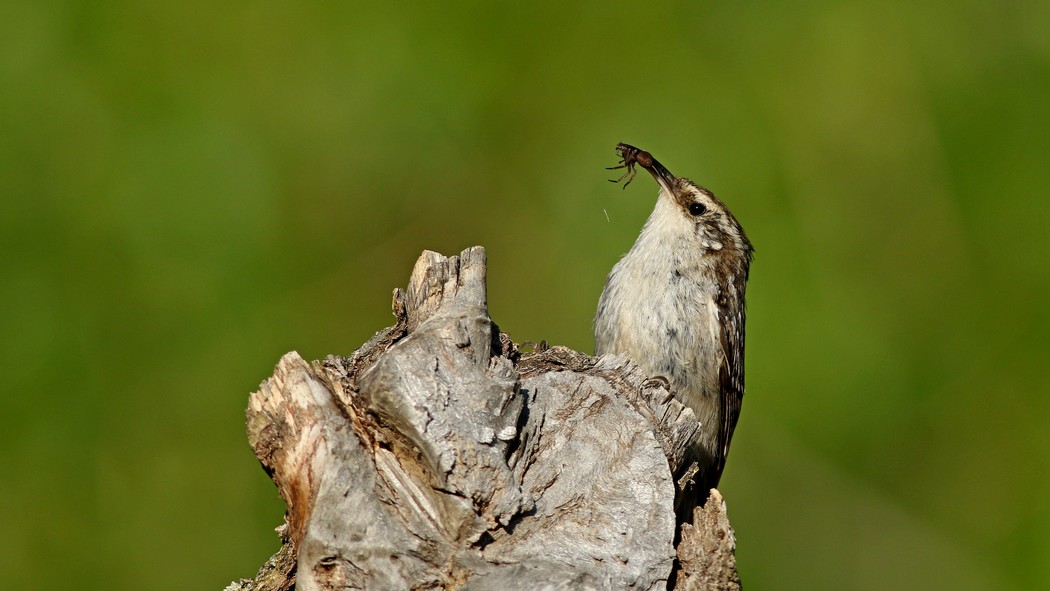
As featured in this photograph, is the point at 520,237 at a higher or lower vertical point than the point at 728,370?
higher

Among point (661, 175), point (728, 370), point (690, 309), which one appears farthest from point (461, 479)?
point (661, 175)

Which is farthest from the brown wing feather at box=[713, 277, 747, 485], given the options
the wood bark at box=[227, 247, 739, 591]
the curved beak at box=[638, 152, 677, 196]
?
the wood bark at box=[227, 247, 739, 591]

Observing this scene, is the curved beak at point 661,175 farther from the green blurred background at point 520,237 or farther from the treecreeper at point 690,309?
the green blurred background at point 520,237

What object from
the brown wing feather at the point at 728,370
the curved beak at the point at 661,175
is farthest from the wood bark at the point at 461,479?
the curved beak at the point at 661,175

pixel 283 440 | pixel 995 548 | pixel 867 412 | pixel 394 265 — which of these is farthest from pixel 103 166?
pixel 995 548

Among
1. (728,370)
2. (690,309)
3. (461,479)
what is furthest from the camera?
(728,370)

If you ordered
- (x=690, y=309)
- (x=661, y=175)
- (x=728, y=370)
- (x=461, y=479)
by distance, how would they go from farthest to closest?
(x=661, y=175) → (x=728, y=370) → (x=690, y=309) → (x=461, y=479)

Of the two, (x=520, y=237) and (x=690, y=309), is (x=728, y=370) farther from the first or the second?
(x=520, y=237)
